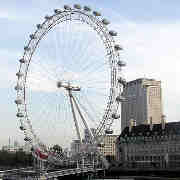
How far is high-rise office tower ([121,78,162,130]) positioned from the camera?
160500 mm

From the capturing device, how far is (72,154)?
46812 millimetres

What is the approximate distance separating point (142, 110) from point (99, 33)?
390ft

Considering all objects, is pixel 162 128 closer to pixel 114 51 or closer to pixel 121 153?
pixel 121 153

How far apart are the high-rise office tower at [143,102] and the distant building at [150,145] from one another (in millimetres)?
66249

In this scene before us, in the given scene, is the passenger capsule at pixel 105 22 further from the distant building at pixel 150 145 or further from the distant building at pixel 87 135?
the distant building at pixel 150 145

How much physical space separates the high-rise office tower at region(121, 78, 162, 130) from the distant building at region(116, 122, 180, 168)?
217 ft

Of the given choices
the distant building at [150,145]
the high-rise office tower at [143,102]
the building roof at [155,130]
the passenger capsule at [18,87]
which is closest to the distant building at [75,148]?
the passenger capsule at [18,87]

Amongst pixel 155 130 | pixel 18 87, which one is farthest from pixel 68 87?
pixel 155 130

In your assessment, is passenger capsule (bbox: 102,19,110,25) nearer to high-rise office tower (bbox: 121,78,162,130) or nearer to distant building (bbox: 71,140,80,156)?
distant building (bbox: 71,140,80,156)

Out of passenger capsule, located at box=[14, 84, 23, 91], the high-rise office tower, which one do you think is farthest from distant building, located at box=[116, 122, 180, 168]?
the high-rise office tower

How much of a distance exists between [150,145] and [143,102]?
77911mm

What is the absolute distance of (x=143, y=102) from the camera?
164 metres

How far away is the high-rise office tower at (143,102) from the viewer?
16050 centimetres

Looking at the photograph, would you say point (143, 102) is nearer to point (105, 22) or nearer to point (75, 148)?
point (75, 148)
